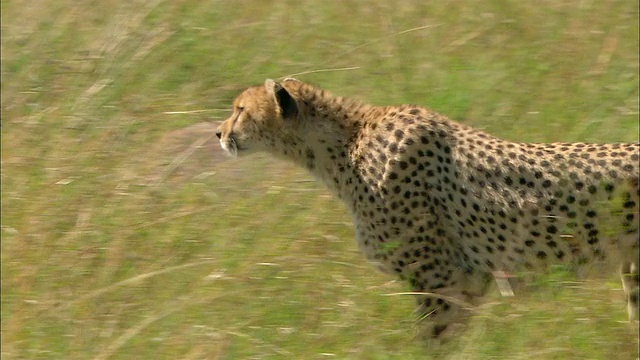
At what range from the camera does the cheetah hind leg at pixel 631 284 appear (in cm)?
482

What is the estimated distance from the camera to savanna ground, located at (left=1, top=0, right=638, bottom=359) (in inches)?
197

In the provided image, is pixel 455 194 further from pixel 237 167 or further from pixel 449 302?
pixel 237 167

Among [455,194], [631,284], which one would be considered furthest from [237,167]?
[631,284]

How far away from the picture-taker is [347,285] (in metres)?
5.43

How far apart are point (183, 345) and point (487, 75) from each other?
123 inches

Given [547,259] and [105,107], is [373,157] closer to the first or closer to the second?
[547,259]

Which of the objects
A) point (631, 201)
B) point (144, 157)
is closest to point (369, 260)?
point (631, 201)

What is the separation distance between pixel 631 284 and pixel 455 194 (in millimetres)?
764

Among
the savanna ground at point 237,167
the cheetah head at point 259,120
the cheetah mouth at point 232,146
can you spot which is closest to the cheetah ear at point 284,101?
the cheetah head at point 259,120

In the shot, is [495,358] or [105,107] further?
[105,107]

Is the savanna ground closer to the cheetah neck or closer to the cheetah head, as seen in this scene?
the cheetah neck

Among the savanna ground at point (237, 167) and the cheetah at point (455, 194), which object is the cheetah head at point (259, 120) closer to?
the cheetah at point (455, 194)

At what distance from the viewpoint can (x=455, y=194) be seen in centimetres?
537

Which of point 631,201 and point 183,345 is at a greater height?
point 631,201
